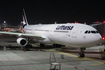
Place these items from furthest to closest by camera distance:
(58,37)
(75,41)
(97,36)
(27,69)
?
(58,37) → (75,41) → (97,36) → (27,69)

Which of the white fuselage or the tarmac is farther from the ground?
the white fuselage

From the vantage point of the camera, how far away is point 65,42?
59.5ft

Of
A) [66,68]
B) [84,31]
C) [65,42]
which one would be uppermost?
[84,31]

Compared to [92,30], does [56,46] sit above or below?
below

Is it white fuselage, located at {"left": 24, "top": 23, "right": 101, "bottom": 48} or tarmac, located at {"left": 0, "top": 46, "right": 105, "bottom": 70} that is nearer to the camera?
tarmac, located at {"left": 0, "top": 46, "right": 105, "bottom": 70}

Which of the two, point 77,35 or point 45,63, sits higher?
point 77,35

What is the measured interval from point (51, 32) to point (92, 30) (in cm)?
684

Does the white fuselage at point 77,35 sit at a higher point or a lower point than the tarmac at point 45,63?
higher

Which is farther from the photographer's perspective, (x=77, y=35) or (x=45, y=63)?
(x=77, y=35)

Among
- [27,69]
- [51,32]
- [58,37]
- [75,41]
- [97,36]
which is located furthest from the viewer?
[51,32]

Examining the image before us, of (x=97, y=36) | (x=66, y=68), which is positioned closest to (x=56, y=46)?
(x=97, y=36)

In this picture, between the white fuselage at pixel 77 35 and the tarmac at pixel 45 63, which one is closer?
the tarmac at pixel 45 63

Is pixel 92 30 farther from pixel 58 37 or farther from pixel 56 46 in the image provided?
pixel 56 46

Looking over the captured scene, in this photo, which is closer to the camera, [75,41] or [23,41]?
[75,41]
